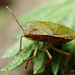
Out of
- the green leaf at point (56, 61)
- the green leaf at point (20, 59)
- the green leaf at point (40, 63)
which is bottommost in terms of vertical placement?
the green leaf at point (56, 61)

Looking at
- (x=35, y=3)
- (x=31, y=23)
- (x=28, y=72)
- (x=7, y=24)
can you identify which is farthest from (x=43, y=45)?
(x=35, y=3)

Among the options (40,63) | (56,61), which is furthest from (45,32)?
(56,61)

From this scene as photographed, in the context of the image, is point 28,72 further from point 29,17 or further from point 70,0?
point 70,0

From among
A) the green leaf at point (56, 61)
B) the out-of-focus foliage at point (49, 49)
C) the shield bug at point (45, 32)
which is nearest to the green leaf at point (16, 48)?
the out-of-focus foliage at point (49, 49)

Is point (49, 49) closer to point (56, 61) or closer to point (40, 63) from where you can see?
point (56, 61)

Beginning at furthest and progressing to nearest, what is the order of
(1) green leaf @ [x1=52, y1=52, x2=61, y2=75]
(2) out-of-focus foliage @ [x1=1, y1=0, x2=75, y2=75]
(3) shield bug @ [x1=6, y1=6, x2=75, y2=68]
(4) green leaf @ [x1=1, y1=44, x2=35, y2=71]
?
(1) green leaf @ [x1=52, y1=52, x2=61, y2=75] → (2) out-of-focus foliage @ [x1=1, y1=0, x2=75, y2=75] → (3) shield bug @ [x1=6, y1=6, x2=75, y2=68] → (4) green leaf @ [x1=1, y1=44, x2=35, y2=71]

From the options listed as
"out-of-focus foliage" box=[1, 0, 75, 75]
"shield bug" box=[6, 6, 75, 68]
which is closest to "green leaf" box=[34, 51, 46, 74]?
"out-of-focus foliage" box=[1, 0, 75, 75]

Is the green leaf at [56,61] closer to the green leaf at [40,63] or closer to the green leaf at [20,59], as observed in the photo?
the green leaf at [40,63]

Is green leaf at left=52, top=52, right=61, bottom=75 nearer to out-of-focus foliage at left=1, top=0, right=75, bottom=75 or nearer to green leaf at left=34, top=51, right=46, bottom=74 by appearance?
out-of-focus foliage at left=1, top=0, right=75, bottom=75
